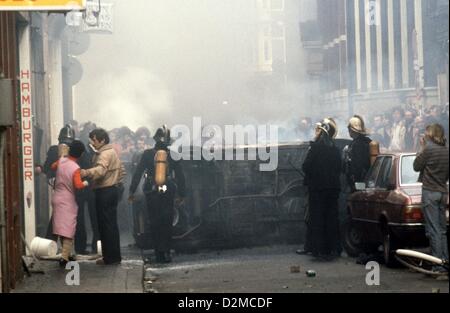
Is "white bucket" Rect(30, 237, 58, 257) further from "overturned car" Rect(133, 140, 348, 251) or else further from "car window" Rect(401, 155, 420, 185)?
"car window" Rect(401, 155, 420, 185)

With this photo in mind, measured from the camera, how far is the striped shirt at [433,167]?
1430 cm

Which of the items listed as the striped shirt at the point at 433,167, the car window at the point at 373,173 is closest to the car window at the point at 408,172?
the car window at the point at 373,173

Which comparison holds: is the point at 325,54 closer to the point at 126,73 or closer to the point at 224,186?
the point at 126,73

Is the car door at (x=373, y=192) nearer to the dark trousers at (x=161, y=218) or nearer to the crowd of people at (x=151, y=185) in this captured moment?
the crowd of people at (x=151, y=185)

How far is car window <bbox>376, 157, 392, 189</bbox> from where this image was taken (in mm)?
16094

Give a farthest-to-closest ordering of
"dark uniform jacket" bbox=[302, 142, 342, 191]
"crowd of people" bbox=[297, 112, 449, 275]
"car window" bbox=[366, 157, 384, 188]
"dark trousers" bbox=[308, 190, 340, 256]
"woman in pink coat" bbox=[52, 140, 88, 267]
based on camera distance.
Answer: "dark uniform jacket" bbox=[302, 142, 342, 191]
"dark trousers" bbox=[308, 190, 340, 256]
"car window" bbox=[366, 157, 384, 188]
"woman in pink coat" bbox=[52, 140, 88, 267]
"crowd of people" bbox=[297, 112, 449, 275]

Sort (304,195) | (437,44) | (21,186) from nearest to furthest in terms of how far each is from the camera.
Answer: (21,186), (304,195), (437,44)

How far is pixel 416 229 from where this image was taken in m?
14.7

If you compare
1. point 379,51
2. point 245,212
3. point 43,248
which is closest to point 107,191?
point 43,248

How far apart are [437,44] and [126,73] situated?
538 inches

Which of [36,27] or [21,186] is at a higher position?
[36,27]

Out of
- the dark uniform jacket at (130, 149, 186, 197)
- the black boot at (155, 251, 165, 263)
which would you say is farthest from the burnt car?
the black boot at (155, 251, 165, 263)

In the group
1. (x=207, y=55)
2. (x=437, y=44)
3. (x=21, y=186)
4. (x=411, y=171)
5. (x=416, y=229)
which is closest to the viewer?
(x=416, y=229)

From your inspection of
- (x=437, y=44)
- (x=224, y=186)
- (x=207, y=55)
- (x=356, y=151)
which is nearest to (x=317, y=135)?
(x=356, y=151)
